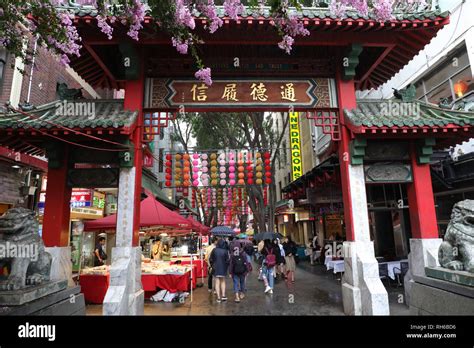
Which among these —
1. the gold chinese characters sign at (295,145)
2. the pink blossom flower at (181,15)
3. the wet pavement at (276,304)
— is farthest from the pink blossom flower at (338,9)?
the gold chinese characters sign at (295,145)

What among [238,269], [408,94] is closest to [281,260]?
[238,269]

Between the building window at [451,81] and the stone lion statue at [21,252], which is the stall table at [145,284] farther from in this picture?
the building window at [451,81]

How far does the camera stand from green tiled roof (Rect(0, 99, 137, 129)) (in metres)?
6.35

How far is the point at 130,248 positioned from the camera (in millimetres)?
7031

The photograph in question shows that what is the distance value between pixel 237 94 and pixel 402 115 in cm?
425

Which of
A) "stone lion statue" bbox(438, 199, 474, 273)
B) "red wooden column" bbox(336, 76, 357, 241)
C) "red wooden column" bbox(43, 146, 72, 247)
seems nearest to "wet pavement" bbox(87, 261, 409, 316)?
"red wooden column" bbox(336, 76, 357, 241)

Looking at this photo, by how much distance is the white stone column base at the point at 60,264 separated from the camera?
22.5 feet

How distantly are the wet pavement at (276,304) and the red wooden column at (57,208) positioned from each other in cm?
260

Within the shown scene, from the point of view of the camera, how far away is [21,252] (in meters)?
4.34

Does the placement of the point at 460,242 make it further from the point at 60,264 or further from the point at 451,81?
the point at 451,81

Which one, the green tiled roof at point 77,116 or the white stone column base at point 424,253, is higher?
the green tiled roof at point 77,116

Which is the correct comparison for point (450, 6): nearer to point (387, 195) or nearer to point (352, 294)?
point (387, 195)

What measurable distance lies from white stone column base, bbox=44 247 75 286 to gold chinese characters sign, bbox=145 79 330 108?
4.14 m

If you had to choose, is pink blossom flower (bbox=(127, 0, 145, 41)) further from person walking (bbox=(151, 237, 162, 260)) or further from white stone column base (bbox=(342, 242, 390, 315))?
person walking (bbox=(151, 237, 162, 260))
